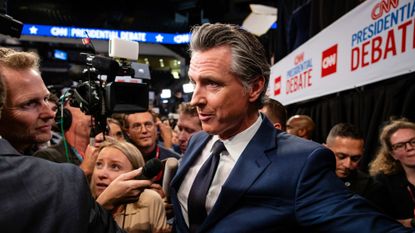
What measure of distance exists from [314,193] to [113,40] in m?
0.95

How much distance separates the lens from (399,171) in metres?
2.49

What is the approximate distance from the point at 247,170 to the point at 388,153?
167 cm

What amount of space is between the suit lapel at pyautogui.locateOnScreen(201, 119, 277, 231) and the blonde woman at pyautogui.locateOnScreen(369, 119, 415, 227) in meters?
1.36

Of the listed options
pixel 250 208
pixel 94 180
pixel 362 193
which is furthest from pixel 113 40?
pixel 362 193

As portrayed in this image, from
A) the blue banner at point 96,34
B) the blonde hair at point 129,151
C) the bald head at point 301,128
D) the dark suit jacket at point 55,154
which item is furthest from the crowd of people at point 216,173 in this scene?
the blue banner at point 96,34

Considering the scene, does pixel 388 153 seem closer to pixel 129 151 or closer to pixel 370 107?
pixel 370 107

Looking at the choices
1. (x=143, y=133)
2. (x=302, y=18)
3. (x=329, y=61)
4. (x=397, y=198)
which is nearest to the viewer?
(x=397, y=198)

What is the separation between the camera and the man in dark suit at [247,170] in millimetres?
1093

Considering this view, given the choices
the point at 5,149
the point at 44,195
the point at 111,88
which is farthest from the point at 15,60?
the point at 44,195

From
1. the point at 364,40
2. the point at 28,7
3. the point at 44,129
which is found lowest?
the point at 44,129

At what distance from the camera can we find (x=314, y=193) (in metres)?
1.10

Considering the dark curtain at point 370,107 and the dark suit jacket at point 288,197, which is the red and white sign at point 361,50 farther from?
the dark suit jacket at point 288,197

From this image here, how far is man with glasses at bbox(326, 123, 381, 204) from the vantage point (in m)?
2.42

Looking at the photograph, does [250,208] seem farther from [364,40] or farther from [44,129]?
[364,40]
